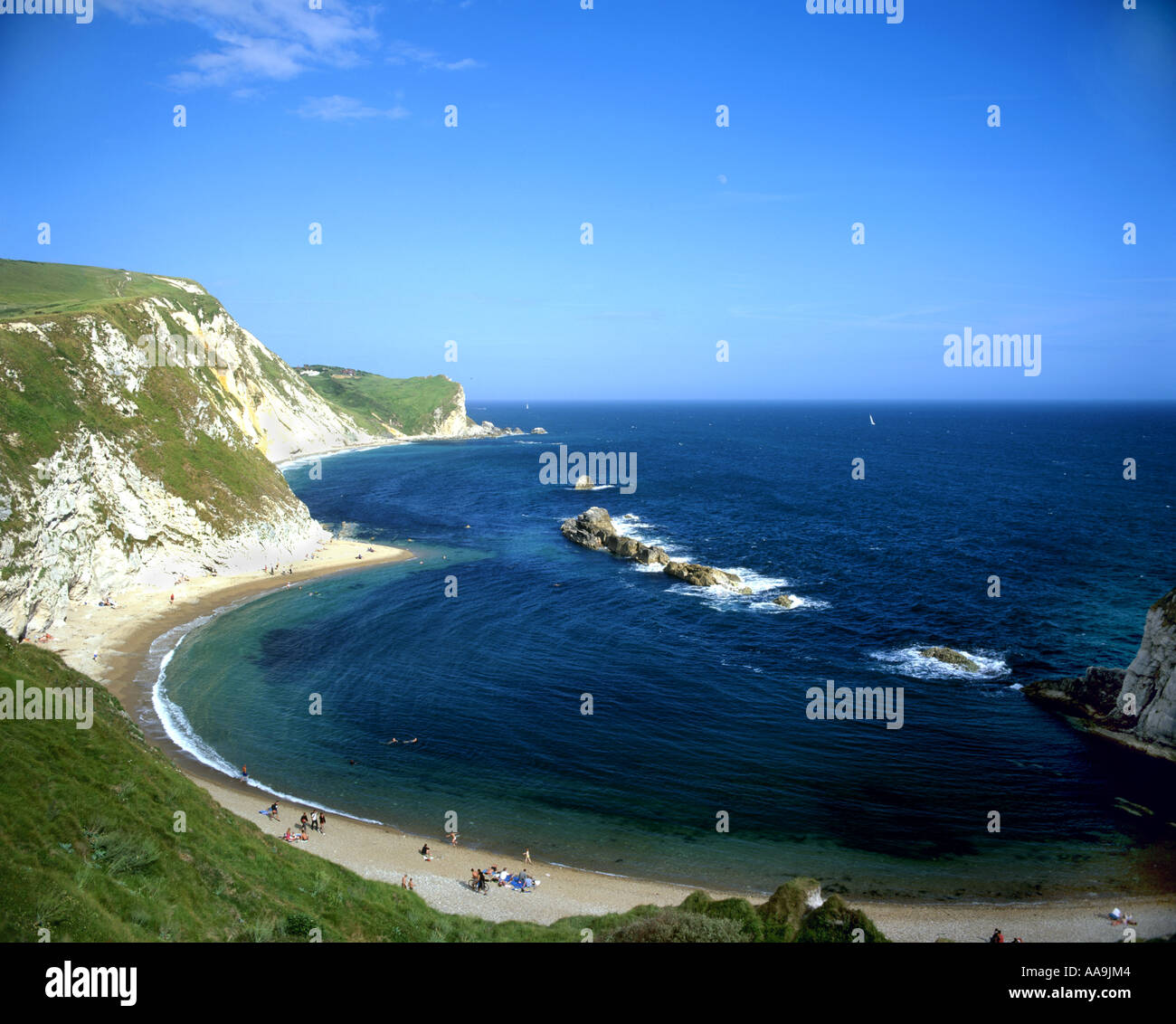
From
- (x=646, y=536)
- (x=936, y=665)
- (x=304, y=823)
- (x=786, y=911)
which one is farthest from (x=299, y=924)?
(x=646, y=536)

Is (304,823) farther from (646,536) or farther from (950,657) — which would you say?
(646,536)

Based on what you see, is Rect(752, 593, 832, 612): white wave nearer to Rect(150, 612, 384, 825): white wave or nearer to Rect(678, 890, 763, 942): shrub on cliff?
Rect(150, 612, 384, 825): white wave

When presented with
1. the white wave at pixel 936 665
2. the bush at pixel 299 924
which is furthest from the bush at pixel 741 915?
the white wave at pixel 936 665

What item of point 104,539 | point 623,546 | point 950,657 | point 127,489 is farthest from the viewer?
point 623,546

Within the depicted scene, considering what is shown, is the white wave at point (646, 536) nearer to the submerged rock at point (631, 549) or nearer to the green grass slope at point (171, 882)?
the submerged rock at point (631, 549)

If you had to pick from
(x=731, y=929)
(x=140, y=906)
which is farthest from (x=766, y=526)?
(x=140, y=906)
